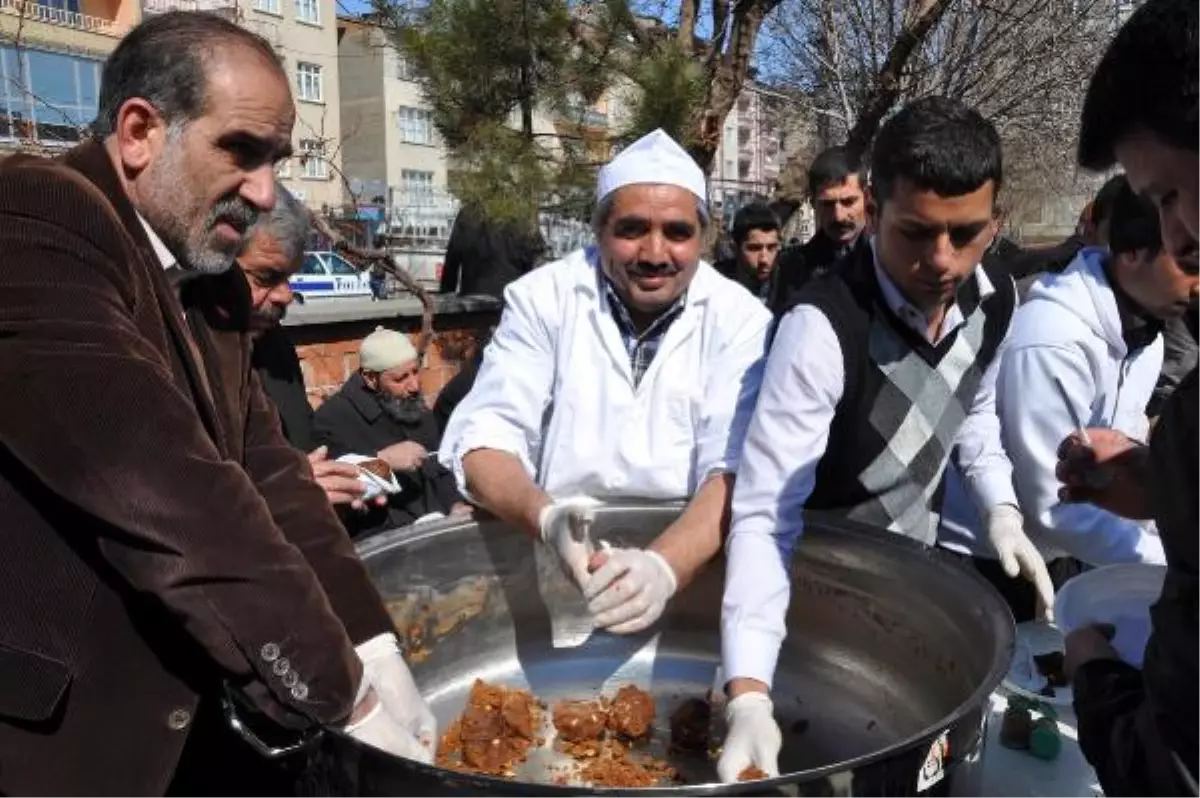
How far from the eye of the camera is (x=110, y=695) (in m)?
1.14

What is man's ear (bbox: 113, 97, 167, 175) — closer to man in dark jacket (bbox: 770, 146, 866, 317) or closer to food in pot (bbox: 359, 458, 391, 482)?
food in pot (bbox: 359, 458, 391, 482)

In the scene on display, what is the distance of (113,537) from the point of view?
3.39 feet

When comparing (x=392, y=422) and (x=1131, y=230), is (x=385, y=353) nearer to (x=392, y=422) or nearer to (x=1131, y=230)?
(x=392, y=422)

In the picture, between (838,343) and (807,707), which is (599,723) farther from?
(838,343)

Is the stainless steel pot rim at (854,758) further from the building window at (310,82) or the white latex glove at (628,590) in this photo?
the building window at (310,82)

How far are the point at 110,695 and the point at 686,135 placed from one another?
4076 mm

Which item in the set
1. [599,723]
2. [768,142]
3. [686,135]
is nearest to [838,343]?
[599,723]

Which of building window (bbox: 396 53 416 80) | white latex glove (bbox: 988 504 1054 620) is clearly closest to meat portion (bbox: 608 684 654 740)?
white latex glove (bbox: 988 504 1054 620)

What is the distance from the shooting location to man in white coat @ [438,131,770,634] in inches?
77.9

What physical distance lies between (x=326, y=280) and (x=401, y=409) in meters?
15.9

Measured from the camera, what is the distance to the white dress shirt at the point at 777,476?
1.53m

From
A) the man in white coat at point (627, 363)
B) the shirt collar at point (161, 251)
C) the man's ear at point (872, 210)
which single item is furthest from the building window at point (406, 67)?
the shirt collar at point (161, 251)

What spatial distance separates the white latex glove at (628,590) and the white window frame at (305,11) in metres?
29.4

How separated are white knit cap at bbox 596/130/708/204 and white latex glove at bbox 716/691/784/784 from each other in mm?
1030
